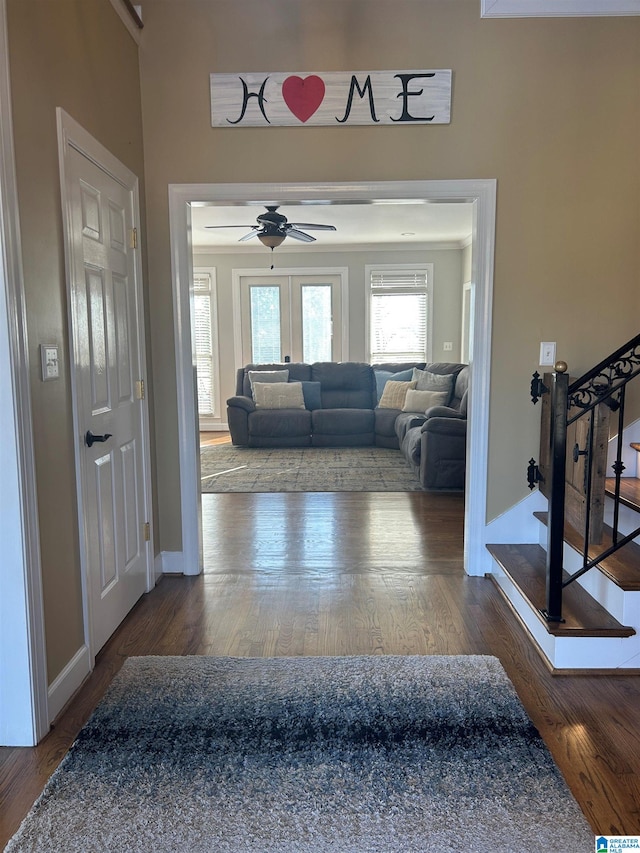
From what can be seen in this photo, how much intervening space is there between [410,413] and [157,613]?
4641mm

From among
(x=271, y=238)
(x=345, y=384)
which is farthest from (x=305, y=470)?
(x=271, y=238)

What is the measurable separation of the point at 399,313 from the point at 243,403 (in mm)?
2693

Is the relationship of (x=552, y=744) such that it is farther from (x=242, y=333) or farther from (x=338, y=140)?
(x=242, y=333)

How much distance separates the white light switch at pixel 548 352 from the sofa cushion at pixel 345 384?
4.70 meters

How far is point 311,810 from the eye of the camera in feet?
5.32

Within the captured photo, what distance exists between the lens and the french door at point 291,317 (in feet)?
27.6

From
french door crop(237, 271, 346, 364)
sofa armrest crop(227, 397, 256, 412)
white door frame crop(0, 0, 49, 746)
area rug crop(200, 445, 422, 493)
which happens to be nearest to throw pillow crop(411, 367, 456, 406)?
area rug crop(200, 445, 422, 493)

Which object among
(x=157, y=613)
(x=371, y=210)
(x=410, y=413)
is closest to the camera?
(x=157, y=613)

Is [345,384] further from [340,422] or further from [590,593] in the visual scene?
[590,593]

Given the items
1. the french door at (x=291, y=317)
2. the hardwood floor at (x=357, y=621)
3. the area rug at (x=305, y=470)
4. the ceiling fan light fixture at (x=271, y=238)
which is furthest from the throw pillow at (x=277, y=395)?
the hardwood floor at (x=357, y=621)

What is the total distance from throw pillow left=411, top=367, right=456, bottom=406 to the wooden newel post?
15.6ft

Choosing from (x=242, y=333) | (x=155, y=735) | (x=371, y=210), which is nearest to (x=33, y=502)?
(x=155, y=735)
